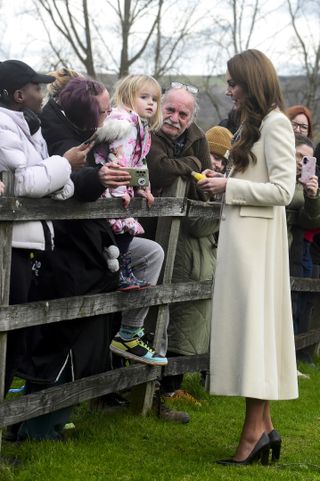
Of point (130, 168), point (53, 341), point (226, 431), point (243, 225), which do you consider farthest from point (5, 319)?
point (226, 431)

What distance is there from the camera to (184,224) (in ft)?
21.5

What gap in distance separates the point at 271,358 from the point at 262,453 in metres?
0.53

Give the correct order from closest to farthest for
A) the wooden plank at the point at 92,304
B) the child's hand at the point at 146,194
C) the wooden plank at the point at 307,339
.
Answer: the wooden plank at the point at 92,304 → the child's hand at the point at 146,194 → the wooden plank at the point at 307,339

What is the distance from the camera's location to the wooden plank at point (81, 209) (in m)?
4.48

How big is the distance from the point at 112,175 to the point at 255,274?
0.97 metres

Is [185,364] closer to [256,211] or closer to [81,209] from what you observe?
[256,211]

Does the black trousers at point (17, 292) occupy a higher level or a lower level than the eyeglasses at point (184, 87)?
lower

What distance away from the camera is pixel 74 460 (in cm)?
505

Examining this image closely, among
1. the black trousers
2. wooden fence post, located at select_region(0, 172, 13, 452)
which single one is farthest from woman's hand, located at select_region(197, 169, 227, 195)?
wooden fence post, located at select_region(0, 172, 13, 452)

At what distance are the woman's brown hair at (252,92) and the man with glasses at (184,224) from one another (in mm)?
996

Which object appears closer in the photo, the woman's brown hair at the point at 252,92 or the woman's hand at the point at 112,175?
the woman's hand at the point at 112,175

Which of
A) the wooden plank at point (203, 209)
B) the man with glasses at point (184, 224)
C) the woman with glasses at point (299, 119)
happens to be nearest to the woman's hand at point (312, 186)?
the woman with glasses at point (299, 119)

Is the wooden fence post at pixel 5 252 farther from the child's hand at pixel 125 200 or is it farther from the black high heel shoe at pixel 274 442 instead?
the black high heel shoe at pixel 274 442

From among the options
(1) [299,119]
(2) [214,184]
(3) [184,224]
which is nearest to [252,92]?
(2) [214,184]
